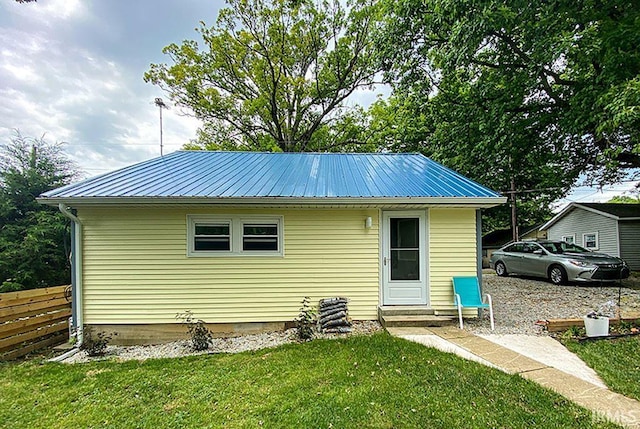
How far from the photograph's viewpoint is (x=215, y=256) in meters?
5.65

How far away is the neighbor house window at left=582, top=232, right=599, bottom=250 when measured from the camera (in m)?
14.5

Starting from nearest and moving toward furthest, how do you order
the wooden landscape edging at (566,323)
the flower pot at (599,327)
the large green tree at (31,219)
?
1. the flower pot at (599,327)
2. the wooden landscape edging at (566,323)
3. the large green tree at (31,219)

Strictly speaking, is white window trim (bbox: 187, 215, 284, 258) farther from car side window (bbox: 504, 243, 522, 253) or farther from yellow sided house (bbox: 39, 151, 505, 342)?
car side window (bbox: 504, 243, 522, 253)

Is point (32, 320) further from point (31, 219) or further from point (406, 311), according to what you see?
point (406, 311)

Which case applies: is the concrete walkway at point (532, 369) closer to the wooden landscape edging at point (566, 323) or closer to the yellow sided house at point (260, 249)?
the yellow sided house at point (260, 249)

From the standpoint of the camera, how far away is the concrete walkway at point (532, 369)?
2811mm

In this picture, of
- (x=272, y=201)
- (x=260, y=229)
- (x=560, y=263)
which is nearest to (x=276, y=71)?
(x=260, y=229)

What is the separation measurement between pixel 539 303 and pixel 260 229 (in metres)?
6.88

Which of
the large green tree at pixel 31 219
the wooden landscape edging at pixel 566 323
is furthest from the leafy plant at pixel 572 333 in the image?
the large green tree at pixel 31 219

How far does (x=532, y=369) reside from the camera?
3670mm

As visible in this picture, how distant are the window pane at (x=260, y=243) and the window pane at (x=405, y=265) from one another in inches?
91.8

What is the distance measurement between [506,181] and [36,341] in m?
14.3

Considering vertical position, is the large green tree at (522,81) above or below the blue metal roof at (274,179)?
above

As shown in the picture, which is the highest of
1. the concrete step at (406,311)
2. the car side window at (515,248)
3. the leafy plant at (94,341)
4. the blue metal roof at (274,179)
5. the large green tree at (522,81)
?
the large green tree at (522,81)
